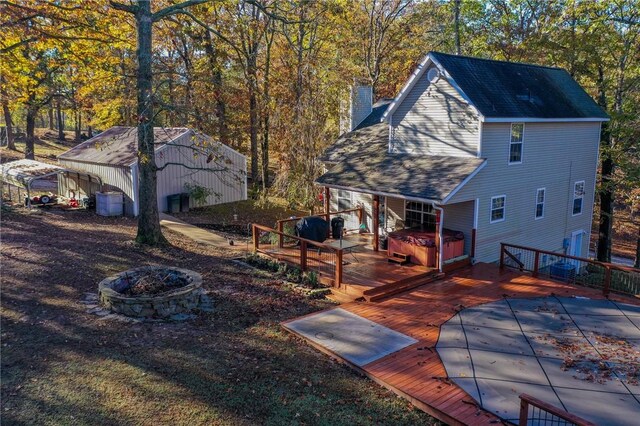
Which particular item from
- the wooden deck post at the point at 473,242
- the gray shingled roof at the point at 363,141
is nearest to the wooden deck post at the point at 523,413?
the wooden deck post at the point at 473,242

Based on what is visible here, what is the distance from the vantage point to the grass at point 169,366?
659cm

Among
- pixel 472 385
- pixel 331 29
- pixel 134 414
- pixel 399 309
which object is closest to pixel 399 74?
pixel 331 29

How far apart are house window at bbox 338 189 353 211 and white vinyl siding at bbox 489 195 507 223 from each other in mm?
5805

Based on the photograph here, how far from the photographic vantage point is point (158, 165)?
22.5 metres

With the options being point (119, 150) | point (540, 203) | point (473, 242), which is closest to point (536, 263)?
point (473, 242)

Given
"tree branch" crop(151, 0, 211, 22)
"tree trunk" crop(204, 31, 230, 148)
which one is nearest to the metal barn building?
"tree trunk" crop(204, 31, 230, 148)

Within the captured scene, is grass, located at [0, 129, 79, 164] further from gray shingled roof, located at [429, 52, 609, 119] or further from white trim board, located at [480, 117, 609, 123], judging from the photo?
white trim board, located at [480, 117, 609, 123]

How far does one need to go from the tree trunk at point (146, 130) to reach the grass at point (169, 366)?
3.03m

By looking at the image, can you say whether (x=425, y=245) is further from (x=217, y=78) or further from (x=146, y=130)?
(x=217, y=78)

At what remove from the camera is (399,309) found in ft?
36.6

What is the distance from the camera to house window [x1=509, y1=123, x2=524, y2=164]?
50.0ft

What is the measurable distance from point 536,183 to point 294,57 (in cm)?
1770

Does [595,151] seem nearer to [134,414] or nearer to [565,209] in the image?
[565,209]

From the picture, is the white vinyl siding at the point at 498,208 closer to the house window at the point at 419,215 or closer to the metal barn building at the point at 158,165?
the house window at the point at 419,215
